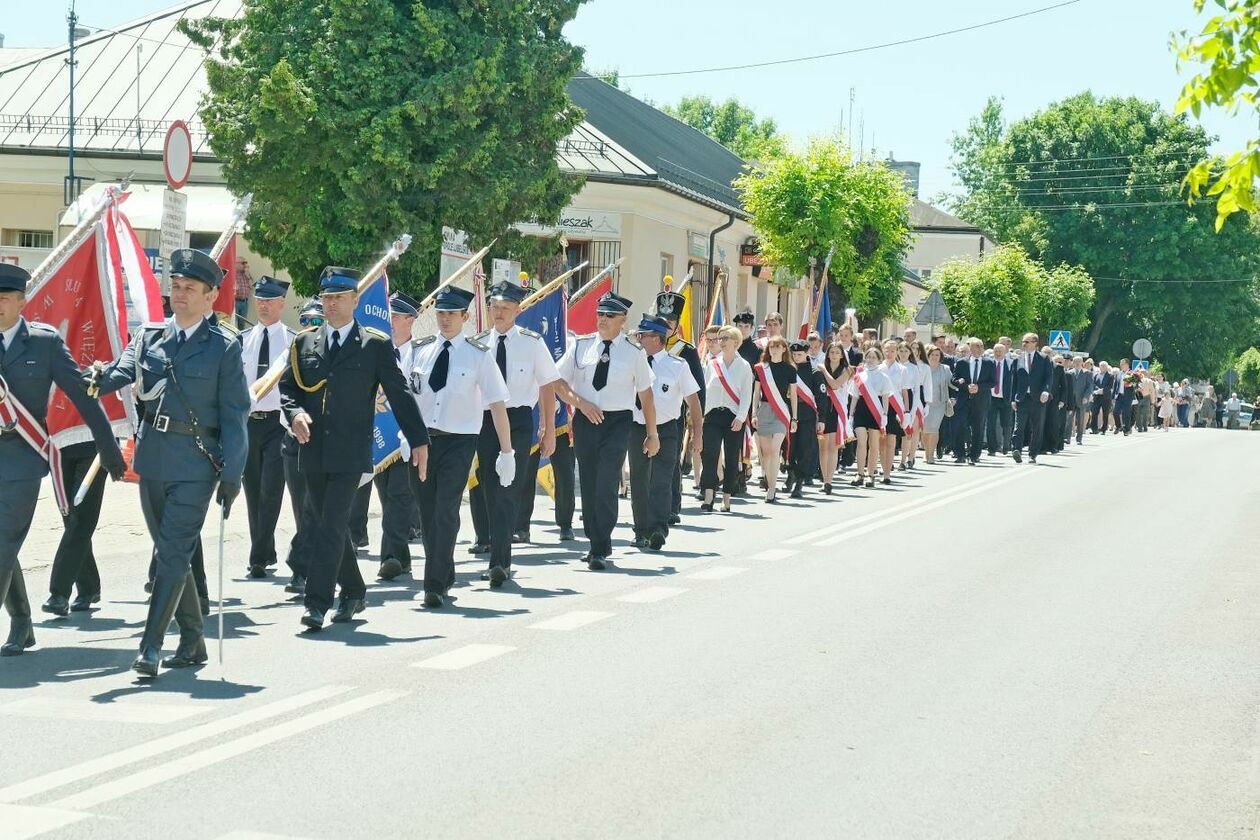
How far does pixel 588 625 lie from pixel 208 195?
2829cm

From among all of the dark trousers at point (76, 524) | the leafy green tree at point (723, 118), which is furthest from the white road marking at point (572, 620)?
the leafy green tree at point (723, 118)

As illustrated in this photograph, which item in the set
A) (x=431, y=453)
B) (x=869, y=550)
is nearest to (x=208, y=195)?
(x=869, y=550)

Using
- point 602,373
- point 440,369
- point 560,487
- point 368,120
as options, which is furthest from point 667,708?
point 368,120

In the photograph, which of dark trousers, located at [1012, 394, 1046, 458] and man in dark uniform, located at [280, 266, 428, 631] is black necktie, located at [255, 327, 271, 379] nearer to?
man in dark uniform, located at [280, 266, 428, 631]

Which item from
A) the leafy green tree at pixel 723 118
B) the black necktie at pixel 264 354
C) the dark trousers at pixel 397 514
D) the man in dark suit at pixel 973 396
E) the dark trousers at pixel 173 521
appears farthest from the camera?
the leafy green tree at pixel 723 118

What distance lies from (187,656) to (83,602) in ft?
7.00

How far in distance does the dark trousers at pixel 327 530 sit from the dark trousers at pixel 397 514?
6.99ft

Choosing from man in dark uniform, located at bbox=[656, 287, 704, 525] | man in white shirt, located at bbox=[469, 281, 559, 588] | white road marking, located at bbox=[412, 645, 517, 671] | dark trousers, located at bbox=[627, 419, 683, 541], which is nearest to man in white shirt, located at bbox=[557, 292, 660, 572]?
man in white shirt, located at bbox=[469, 281, 559, 588]

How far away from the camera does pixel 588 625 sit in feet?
32.2

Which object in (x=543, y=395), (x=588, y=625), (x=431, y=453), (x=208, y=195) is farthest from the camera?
(x=208, y=195)

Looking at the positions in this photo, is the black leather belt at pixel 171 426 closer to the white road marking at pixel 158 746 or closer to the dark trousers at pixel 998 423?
the white road marking at pixel 158 746

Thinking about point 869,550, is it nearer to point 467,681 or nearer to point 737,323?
point 737,323

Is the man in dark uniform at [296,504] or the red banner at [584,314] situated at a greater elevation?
the red banner at [584,314]

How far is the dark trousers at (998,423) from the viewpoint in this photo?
31562 mm
